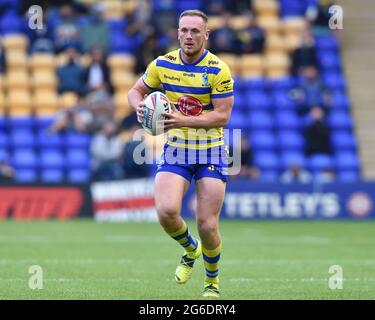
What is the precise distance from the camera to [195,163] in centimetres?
917

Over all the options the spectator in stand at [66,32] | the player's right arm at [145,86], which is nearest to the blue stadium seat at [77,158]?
the spectator in stand at [66,32]

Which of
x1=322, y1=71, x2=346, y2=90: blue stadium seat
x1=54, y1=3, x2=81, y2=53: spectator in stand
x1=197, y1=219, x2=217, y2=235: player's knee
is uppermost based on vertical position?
x1=54, y1=3, x2=81, y2=53: spectator in stand

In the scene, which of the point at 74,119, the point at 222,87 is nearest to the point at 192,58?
the point at 222,87

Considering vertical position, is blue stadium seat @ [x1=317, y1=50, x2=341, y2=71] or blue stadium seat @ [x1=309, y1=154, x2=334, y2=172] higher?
blue stadium seat @ [x1=317, y1=50, x2=341, y2=71]

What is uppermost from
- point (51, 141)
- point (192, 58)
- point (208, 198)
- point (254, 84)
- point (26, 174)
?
point (254, 84)

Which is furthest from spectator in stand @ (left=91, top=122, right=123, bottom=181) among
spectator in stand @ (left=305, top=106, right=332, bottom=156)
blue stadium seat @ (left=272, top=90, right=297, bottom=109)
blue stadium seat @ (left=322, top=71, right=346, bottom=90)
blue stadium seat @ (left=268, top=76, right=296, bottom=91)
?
blue stadium seat @ (left=322, top=71, right=346, bottom=90)

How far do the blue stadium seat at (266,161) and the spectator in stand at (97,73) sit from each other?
3630 millimetres

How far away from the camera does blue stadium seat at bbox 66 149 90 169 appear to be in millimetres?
22250

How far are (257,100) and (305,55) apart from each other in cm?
152

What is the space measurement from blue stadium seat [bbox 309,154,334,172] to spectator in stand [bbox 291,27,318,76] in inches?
92.6

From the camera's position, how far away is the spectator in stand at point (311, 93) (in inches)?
917

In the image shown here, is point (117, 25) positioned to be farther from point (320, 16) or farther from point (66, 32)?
point (320, 16)

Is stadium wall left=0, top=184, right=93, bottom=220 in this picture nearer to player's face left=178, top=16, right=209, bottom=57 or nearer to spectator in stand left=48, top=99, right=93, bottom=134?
spectator in stand left=48, top=99, right=93, bottom=134

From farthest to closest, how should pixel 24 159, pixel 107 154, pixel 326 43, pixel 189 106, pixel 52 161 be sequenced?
pixel 326 43, pixel 52 161, pixel 24 159, pixel 107 154, pixel 189 106
